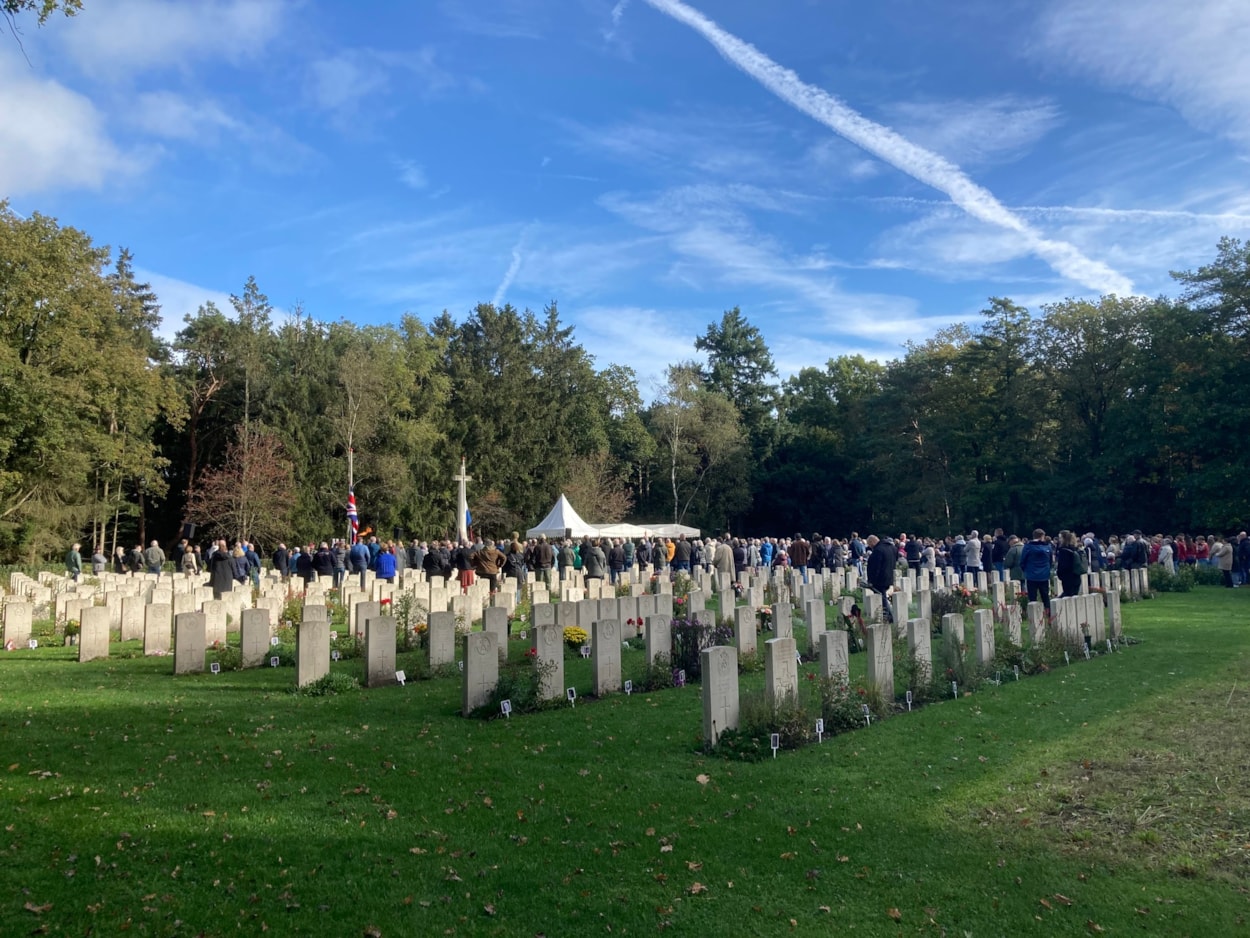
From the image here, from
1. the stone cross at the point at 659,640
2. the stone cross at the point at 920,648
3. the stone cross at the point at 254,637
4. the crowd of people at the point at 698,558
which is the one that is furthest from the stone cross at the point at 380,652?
the crowd of people at the point at 698,558

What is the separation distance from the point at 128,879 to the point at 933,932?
4374mm

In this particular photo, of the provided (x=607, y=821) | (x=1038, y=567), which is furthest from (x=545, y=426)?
(x=607, y=821)

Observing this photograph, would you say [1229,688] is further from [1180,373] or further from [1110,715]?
[1180,373]

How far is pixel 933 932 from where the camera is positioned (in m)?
4.27

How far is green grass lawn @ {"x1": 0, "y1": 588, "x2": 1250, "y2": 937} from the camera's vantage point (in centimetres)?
440

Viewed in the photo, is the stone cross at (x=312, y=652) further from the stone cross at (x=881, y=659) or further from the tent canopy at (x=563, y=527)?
the tent canopy at (x=563, y=527)

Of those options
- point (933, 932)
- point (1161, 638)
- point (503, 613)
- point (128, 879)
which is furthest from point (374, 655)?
point (1161, 638)

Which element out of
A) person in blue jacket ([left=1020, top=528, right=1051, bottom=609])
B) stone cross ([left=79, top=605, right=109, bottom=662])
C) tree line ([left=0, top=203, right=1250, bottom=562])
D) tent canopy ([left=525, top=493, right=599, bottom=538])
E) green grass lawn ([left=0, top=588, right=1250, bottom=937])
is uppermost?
tree line ([left=0, top=203, right=1250, bottom=562])

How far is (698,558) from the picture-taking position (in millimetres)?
30953

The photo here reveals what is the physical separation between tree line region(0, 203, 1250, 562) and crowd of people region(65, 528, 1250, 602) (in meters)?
9.67

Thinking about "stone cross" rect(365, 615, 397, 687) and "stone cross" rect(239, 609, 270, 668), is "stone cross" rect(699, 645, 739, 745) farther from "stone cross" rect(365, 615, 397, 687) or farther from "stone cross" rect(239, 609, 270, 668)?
"stone cross" rect(239, 609, 270, 668)

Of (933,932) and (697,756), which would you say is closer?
(933,932)

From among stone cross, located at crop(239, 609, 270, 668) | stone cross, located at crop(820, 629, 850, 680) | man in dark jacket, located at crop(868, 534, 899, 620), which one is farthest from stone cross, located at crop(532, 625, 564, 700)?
man in dark jacket, located at crop(868, 534, 899, 620)

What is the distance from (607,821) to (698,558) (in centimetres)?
2544
